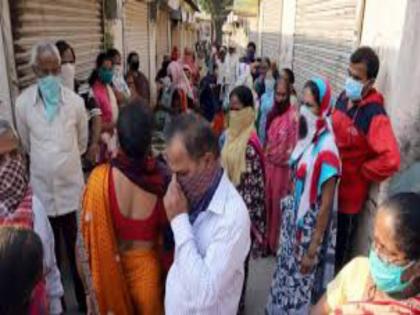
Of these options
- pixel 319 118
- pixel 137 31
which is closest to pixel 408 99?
pixel 319 118

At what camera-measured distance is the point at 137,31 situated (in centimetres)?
1086

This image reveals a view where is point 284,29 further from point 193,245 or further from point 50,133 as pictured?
point 193,245

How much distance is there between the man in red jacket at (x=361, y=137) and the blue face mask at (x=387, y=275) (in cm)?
145

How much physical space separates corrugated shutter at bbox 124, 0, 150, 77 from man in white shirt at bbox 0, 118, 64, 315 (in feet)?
23.3

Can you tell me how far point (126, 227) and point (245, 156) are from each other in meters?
1.36

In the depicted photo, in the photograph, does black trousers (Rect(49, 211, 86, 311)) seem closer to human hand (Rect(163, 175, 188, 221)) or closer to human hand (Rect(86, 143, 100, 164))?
human hand (Rect(86, 143, 100, 164))

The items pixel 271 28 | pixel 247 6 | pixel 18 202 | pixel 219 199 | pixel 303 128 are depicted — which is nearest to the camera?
pixel 219 199

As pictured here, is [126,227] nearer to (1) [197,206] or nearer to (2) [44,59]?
(1) [197,206]

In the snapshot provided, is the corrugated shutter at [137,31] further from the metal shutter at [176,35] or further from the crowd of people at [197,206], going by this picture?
the metal shutter at [176,35]

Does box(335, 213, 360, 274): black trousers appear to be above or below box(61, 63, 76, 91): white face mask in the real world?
below

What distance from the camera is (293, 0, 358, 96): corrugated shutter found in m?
4.65

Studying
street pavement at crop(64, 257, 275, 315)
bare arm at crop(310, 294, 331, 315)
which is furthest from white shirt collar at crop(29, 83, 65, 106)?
bare arm at crop(310, 294, 331, 315)

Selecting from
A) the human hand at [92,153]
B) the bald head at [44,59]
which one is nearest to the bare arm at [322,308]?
the bald head at [44,59]

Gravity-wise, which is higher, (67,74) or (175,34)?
(175,34)
